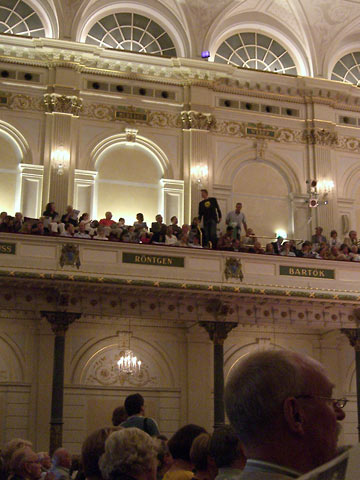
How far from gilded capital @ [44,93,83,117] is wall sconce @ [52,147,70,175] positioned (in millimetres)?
1191

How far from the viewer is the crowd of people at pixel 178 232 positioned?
18109 mm

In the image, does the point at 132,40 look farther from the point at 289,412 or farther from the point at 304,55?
the point at 289,412

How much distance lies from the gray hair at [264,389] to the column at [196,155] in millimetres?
20077

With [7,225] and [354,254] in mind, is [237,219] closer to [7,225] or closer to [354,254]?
[354,254]

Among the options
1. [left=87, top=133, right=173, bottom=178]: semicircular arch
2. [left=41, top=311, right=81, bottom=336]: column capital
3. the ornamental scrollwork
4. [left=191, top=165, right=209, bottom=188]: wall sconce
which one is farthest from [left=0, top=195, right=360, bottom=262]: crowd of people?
the ornamental scrollwork

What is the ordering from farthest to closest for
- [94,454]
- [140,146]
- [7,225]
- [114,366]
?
[140,146], [114,366], [7,225], [94,454]

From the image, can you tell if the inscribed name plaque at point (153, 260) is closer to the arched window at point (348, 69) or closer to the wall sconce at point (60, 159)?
the wall sconce at point (60, 159)

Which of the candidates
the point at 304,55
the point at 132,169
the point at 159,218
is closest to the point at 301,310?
the point at 159,218

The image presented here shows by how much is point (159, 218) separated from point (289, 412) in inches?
689

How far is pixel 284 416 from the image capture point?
2.18 m

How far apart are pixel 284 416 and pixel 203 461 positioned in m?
2.55

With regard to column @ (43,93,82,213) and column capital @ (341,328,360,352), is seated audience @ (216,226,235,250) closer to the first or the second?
column capital @ (341,328,360,352)

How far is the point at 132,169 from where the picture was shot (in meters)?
22.8

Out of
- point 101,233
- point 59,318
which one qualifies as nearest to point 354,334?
point 101,233
